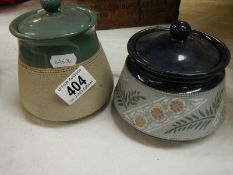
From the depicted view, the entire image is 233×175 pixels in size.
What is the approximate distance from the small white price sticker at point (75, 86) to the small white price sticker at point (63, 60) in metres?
0.02

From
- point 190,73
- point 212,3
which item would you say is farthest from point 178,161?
point 212,3

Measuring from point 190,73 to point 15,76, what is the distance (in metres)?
0.52

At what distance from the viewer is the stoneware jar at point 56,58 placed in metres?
0.59

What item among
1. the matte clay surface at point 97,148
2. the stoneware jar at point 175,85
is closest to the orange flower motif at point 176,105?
the stoneware jar at point 175,85

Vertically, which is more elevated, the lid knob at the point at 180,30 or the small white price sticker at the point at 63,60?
the lid knob at the point at 180,30

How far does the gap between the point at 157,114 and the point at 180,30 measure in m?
0.17

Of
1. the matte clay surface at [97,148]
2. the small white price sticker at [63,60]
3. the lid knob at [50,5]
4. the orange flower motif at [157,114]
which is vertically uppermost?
Result: the lid knob at [50,5]

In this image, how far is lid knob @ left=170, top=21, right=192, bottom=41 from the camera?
1.90ft

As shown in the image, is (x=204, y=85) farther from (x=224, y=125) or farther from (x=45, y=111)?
(x=45, y=111)

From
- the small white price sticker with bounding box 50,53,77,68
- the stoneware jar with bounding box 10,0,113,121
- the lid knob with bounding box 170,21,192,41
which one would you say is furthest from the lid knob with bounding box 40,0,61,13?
the lid knob with bounding box 170,21,192,41

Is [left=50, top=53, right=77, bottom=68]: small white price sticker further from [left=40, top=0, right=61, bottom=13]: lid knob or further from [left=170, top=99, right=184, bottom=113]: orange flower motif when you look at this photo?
[left=170, top=99, right=184, bottom=113]: orange flower motif

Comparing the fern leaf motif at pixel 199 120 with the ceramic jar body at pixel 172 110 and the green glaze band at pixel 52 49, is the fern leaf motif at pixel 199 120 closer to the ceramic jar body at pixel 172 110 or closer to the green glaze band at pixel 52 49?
the ceramic jar body at pixel 172 110

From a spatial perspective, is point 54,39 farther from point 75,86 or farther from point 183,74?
point 183,74

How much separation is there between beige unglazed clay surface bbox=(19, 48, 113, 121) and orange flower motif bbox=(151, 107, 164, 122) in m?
0.14
